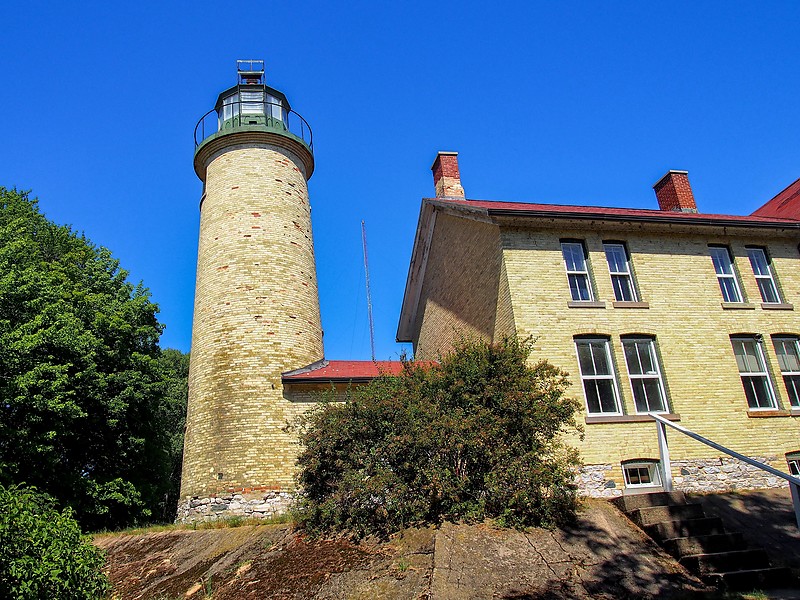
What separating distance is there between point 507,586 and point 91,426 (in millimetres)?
14916

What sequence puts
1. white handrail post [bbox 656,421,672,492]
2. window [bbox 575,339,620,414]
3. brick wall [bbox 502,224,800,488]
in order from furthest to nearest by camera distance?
1. window [bbox 575,339,620,414]
2. brick wall [bbox 502,224,800,488]
3. white handrail post [bbox 656,421,672,492]

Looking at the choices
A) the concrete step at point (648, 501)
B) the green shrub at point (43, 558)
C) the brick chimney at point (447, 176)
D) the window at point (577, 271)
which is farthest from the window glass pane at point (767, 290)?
the green shrub at point (43, 558)

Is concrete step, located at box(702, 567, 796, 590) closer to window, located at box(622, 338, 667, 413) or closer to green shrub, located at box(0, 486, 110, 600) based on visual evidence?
window, located at box(622, 338, 667, 413)

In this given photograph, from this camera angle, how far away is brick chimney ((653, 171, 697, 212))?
1995 centimetres

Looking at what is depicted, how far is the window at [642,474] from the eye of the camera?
13.2 metres

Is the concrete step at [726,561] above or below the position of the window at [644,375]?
below

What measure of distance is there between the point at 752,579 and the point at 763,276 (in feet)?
33.4

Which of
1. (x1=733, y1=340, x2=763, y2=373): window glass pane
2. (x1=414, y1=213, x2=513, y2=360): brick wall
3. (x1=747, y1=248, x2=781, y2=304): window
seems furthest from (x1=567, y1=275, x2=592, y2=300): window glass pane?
(x1=747, y1=248, x2=781, y2=304): window

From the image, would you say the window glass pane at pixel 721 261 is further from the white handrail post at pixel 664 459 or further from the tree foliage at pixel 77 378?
the tree foliage at pixel 77 378

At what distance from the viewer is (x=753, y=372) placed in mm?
14891

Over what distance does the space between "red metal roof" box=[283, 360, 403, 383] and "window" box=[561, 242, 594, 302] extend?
4.95m

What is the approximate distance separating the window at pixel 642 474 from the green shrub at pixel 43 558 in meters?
10.7

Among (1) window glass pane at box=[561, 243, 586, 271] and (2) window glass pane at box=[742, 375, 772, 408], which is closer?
(2) window glass pane at box=[742, 375, 772, 408]

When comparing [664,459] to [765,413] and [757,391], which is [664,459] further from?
[757,391]
